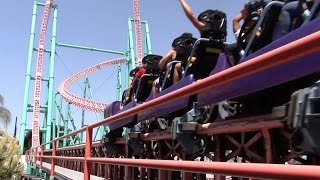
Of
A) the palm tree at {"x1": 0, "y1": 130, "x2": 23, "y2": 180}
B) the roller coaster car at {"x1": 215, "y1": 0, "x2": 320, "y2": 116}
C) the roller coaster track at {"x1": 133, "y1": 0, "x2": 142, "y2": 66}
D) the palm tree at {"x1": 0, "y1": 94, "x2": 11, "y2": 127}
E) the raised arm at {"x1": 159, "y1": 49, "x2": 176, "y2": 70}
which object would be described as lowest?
the palm tree at {"x1": 0, "y1": 130, "x2": 23, "y2": 180}

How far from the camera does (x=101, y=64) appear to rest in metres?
26.2

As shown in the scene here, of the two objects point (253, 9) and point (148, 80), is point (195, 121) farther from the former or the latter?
point (148, 80)

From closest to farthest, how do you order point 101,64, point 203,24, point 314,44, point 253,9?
point 314,44, point 253,9, point 203,24, point 101,64

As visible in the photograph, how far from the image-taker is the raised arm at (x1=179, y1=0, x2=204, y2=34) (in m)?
3.47

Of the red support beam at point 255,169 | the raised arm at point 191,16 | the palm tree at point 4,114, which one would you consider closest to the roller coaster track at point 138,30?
the palm tree at point 4,114

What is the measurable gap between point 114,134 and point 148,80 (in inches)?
34.5

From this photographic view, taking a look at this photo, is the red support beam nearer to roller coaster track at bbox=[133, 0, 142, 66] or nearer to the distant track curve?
roller coaster track at bbox=[133, 0, 142, 66]

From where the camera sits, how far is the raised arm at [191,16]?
11.4 ft

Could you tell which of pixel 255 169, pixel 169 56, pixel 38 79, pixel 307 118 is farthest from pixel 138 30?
pixel 255 169

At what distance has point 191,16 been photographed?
353 cm

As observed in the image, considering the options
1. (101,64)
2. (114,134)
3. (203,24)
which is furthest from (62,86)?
(203,24)

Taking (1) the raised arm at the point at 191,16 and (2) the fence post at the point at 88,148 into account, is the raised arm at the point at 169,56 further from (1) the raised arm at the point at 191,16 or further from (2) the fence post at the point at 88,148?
(2) the fence post at the point at 88,148

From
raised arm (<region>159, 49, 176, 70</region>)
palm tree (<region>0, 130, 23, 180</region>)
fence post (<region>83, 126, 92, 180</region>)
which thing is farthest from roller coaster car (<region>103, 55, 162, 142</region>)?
palm tree (<region>0, 130, 23, 180</region>)

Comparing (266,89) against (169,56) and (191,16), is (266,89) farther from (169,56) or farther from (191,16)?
(169,56)
